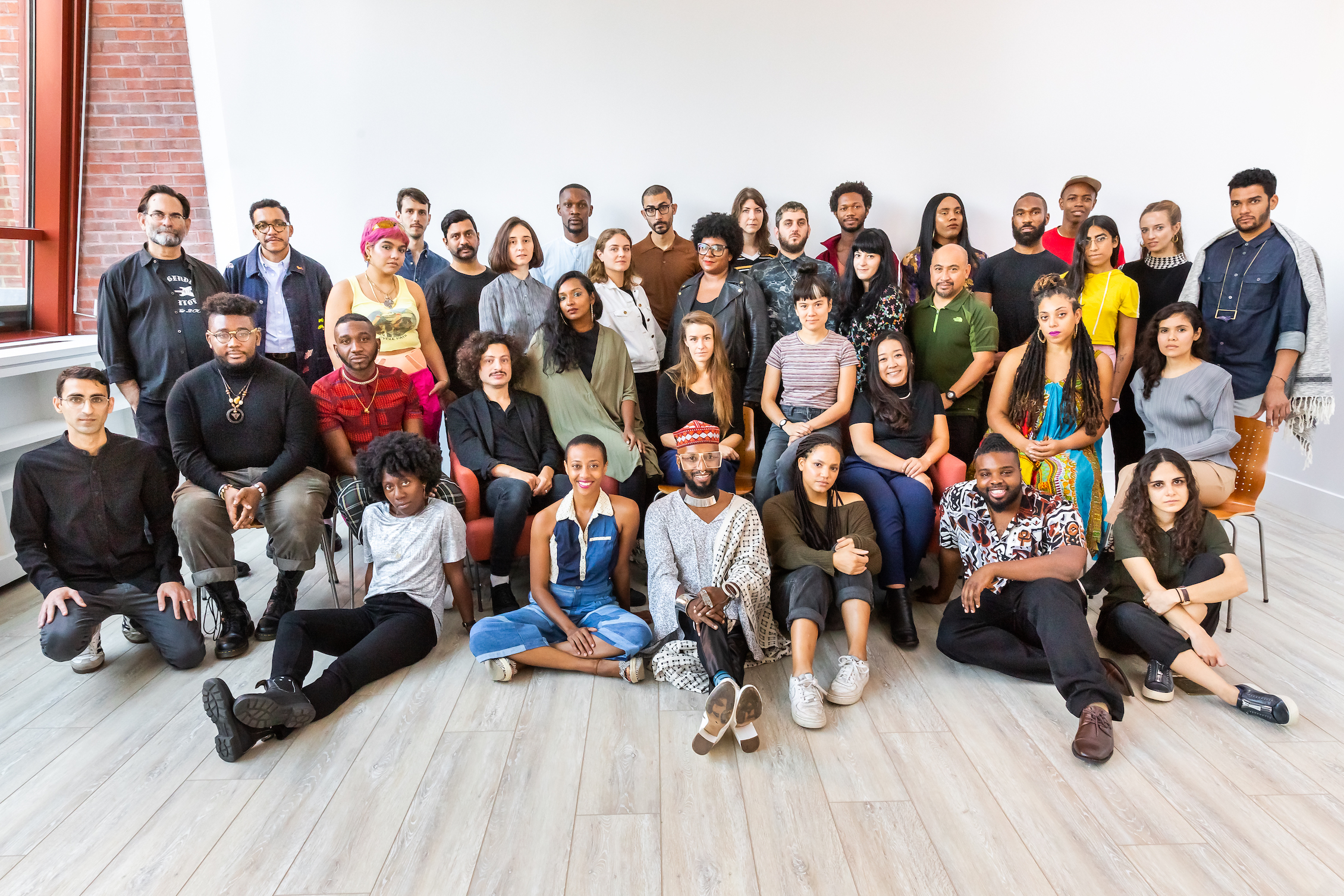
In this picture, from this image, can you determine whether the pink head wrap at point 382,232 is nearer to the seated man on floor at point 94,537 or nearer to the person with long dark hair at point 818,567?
the seated man on floor at point 94,537

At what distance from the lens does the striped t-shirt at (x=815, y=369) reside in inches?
138

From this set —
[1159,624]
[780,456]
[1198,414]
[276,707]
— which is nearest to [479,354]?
[780,456]


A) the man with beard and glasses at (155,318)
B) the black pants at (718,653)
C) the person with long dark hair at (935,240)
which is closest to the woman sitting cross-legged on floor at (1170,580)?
the black pants at (718,653)

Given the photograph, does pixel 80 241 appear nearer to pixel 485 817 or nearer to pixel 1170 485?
pixel 485 817

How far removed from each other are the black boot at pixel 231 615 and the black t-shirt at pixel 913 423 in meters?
2.59

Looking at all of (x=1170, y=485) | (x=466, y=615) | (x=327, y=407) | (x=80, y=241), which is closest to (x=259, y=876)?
(x=466, y=615)

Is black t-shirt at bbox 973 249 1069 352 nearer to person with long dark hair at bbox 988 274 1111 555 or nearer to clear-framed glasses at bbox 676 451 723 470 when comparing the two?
person with long dark hair at bbox 988 274 1111 555

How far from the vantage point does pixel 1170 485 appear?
8.71 feet

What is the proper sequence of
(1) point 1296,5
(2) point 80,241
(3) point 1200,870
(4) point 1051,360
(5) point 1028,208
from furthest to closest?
(2) point 80,241 → (1) point 1296,5 → (5) point 1028,208 → (4) point 1051,360 → (3) point 1200,870

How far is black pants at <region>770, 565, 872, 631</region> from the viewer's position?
2625 mm

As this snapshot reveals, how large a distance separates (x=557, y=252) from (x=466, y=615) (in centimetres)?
218

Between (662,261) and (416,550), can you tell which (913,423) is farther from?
(416,550)

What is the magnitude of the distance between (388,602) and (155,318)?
184cm

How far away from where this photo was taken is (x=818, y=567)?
9.05 ft
